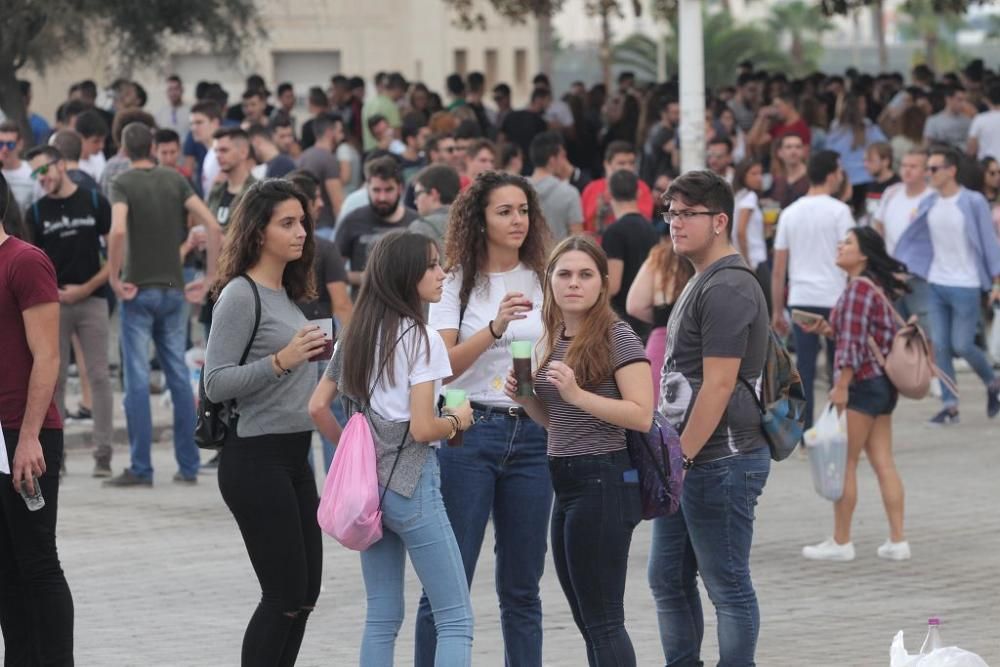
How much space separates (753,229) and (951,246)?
184cm

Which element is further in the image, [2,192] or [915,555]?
[915,555]

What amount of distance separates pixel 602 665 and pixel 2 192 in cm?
235

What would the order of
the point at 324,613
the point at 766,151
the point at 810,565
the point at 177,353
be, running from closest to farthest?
1. the point at 324,613
2. the point at 810,565
3. the point at 177,353
4. the point at 766,151

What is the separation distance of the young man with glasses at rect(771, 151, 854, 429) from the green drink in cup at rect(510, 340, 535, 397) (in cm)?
641

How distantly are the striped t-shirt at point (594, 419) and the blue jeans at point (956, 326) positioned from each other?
25.2 feet

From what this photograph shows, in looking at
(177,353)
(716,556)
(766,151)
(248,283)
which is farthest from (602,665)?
(766,151)

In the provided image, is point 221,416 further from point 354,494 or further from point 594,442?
point 594,442

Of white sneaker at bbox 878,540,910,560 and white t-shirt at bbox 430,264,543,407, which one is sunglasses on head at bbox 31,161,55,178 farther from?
white t-shirt at bbox 430,264,543,407

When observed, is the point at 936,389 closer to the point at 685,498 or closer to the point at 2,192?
the point at 685,498

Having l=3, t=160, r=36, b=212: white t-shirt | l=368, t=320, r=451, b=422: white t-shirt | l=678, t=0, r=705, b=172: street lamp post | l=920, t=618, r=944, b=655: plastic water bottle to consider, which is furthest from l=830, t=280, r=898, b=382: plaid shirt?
l=3, t=160, r=36, b=212: white t-shirt

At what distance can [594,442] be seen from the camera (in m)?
5.91

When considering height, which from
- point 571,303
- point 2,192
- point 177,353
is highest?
point 2,192

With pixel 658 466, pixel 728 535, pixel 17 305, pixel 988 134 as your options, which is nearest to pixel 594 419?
pixel 658 466

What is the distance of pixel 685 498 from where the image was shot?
20.5 ft
